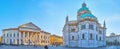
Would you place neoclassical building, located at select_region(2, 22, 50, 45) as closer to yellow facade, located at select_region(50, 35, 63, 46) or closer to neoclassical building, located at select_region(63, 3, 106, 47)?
yellow facade, located at select_region(50, 35, 63, 46)

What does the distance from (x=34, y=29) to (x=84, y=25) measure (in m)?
40.3

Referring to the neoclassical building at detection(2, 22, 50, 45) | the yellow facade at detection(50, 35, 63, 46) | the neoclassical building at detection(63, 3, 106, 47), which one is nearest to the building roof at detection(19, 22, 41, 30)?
the neoclassical building at detection(2, 22, 50, 45)

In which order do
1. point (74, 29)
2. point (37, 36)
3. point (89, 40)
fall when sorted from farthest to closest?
1. point (37, 36)
2. point (74, 29)
3. point (89, 40)

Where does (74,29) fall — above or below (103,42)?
above

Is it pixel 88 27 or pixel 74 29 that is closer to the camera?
pixel 88 27

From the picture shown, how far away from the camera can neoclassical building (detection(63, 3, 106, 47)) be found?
65.5 meters

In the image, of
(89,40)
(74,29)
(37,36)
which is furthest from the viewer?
(37,36)

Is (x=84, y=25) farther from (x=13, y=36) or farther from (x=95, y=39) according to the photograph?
(x=13, y=36)

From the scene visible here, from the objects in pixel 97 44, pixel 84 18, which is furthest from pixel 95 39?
pixel 84 18

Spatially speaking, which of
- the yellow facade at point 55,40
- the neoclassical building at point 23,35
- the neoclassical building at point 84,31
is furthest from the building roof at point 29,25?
the yellow facade at point 55,40

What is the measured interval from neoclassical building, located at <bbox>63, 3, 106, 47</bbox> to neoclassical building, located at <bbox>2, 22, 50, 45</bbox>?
26.8 meters

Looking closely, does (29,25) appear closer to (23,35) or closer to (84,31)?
(23,35)

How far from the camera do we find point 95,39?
220 feet

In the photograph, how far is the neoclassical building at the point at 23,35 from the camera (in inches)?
3775
